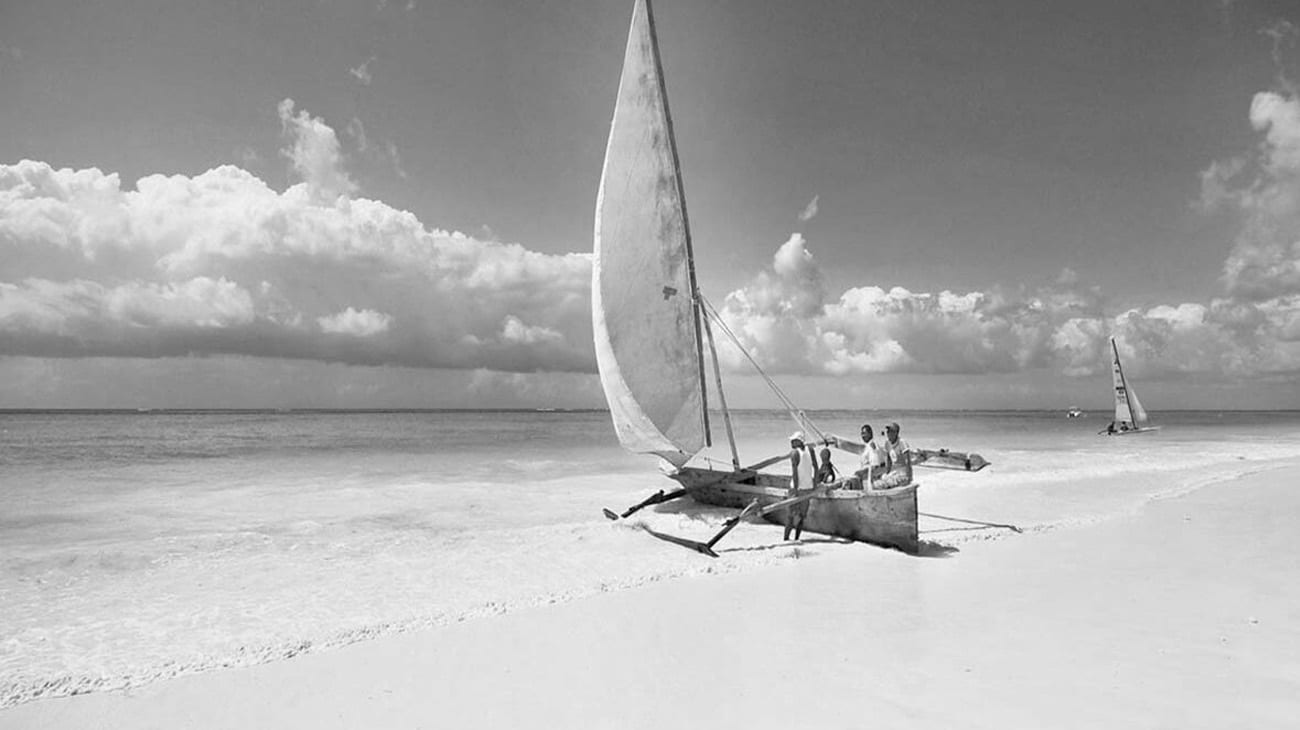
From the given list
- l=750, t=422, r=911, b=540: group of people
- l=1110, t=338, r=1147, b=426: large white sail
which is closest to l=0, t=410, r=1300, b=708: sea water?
l=750, t=422, r=911, b=540: group of people

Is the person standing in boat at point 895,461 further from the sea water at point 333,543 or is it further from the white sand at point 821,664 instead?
the white sand at point 821,664

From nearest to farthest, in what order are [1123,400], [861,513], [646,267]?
1. [861,513]
2. [646,267]
3. [1123,400]

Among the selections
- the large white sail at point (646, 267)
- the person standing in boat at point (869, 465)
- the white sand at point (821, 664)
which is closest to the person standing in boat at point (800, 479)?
the person standing in boat at point (869, 465)

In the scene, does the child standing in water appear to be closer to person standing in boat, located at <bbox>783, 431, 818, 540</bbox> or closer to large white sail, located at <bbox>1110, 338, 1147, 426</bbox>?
person standing in boat, located at <bbox>783, 431, 818, 540</bbox>

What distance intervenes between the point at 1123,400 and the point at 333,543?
184 feet

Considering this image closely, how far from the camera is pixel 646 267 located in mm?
14500

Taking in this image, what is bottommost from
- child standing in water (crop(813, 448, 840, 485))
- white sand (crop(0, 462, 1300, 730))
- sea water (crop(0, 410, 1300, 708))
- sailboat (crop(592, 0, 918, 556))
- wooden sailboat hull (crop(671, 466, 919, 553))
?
sea water (crop(0, 410, 1300, 708))

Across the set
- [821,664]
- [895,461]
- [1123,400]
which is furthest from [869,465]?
[1123,400]

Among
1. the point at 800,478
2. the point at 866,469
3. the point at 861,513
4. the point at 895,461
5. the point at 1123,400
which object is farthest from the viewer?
the point at 1123,400

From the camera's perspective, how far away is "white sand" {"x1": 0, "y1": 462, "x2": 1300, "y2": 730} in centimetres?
538

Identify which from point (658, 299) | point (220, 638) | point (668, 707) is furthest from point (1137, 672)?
point (658, 299)

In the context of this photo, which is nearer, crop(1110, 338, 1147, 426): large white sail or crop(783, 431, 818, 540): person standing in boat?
crop(783, 431, 818, 540): person standing in boat

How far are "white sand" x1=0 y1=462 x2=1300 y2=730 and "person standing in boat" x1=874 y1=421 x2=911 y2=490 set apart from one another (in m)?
2.16

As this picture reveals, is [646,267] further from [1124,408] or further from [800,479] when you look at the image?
[1124,408]
